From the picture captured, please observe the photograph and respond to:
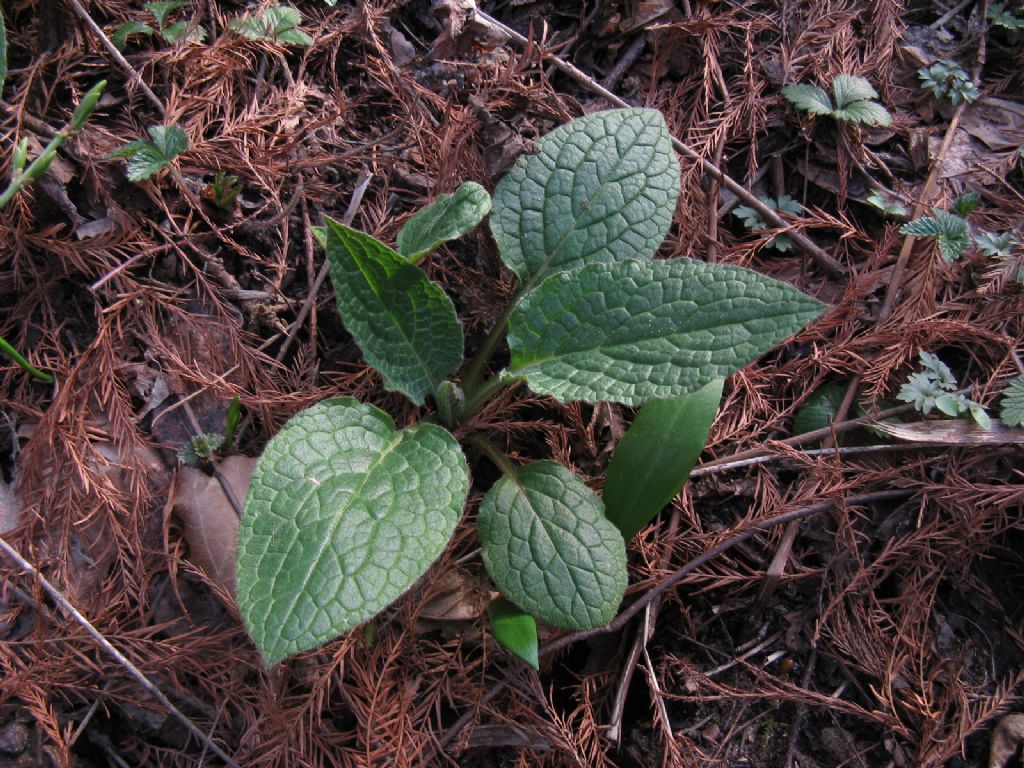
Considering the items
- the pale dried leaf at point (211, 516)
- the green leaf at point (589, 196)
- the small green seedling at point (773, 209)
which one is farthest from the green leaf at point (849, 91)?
the pale dried leaf at point (211, 516)

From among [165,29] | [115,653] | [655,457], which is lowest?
[115,653]

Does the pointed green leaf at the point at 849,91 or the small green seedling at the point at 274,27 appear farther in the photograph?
the pointed green leaf at the point at 849,91

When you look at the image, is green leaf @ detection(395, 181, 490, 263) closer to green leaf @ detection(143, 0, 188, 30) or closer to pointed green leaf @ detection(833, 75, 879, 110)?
green leaf @ detection(143, 0, 188, 30)

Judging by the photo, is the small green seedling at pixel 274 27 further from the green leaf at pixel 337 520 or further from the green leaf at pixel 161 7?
the green leaf at pixel 337 520

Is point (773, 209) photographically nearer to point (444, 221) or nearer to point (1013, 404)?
point (1013, 404)

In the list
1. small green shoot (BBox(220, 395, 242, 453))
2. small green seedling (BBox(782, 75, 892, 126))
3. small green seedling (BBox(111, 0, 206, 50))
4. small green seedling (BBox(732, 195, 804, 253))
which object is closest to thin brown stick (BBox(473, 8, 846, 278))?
small green seedling (BBox(732, 195, 804, 253))

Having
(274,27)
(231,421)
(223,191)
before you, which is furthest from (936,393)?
(274,27)
